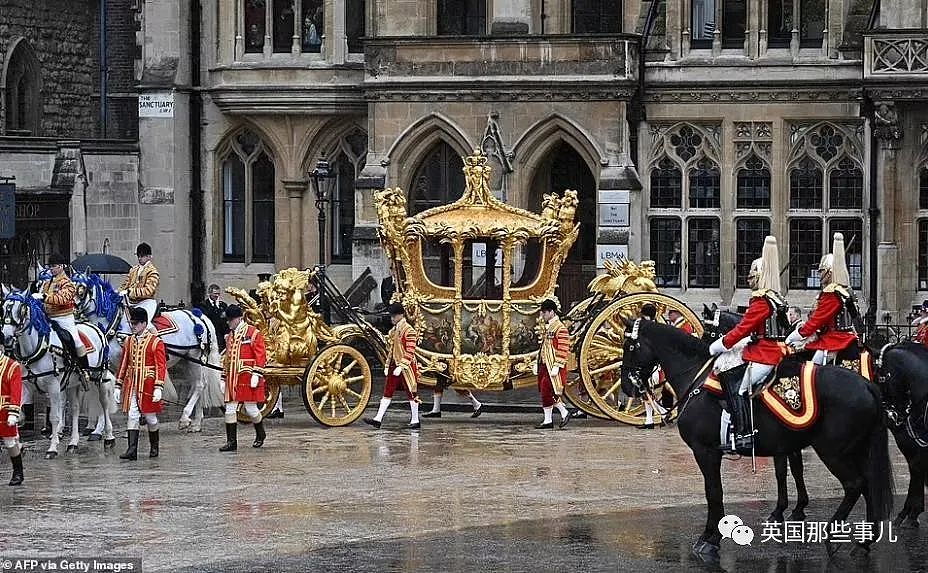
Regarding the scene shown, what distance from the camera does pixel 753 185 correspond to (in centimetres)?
3300

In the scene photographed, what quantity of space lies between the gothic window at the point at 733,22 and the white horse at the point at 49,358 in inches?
589

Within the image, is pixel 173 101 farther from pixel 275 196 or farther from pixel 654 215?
pixel 654 215

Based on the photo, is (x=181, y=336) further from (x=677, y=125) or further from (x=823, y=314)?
(x=677, y=125)

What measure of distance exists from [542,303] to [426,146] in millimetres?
11000

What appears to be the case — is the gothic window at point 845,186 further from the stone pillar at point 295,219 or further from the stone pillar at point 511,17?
the stone pillar at point 295,219

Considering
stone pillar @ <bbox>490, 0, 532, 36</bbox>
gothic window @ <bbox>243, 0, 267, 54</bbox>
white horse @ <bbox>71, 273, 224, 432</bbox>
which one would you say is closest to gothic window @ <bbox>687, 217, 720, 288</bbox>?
stone pillar @ <bbox>490, 0, 532, 36</bbox>

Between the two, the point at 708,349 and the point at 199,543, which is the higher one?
the point at 708,349

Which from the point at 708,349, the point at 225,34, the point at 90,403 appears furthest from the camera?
the point at 225,34

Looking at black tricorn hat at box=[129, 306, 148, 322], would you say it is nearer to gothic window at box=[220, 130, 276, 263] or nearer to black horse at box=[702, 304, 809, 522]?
black horse at box=[702, 304, 809, 522]

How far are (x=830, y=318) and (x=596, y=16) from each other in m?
19.3

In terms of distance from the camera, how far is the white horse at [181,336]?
22.6 meters

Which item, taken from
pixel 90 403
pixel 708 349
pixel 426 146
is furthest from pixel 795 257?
pixel 708 349

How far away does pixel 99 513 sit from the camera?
54.3 feet

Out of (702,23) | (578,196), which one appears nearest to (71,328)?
(578,196)
